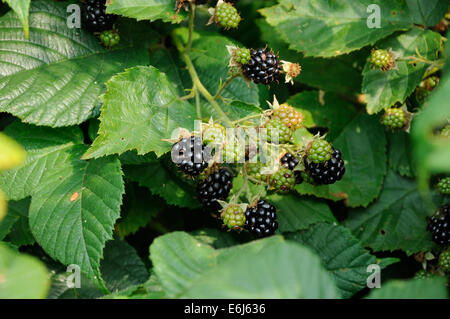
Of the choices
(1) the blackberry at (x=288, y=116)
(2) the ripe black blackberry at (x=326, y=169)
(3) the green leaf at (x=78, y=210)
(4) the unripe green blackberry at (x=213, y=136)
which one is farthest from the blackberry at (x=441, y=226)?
(3) the green leaf at (x=78, y=210)

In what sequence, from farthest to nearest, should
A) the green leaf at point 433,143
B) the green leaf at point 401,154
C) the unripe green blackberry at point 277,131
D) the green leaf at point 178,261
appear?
the green leaf at point 401,154 < the unripe green blackberry at point 277,131 < the green leaf at point 178,261 < the green leaf at point 433,143

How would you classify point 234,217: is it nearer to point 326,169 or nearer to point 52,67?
point 326,169

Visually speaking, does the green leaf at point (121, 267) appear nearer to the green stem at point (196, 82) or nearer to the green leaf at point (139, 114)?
the green leaf at point (139, 114)

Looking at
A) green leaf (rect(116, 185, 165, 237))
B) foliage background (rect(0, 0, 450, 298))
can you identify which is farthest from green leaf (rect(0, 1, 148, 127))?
green leaf (rect(116, 185, 165, 237))

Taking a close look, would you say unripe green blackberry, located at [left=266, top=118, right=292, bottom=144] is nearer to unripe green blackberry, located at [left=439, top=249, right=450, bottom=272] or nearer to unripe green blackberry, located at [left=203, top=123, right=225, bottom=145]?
unripe green blackberry, located at [left=203, top=123, right=225, bottom=145]
